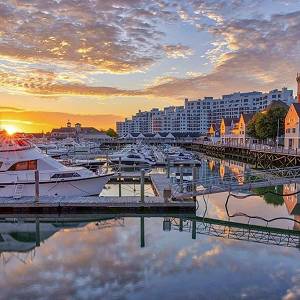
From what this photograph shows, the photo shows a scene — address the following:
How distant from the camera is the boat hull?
71.5ft

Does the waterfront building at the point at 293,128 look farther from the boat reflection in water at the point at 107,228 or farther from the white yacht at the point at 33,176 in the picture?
the white yacht at the point at 33,176

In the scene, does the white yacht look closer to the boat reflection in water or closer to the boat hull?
the boat hull

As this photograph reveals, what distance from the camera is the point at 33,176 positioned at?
73.0 ft

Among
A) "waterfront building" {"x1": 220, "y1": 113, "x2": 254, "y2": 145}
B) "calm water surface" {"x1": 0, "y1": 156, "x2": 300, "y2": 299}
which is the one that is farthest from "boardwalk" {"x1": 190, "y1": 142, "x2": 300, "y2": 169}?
"calm water surface" {"x1": 0, "y1": 156, "x2": 300, "y2": 299}

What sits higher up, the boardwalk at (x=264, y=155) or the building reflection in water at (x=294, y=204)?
the boardwalk at (x=264, y=155)

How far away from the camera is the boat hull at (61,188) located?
21.8 meters

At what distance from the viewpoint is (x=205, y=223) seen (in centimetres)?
1894

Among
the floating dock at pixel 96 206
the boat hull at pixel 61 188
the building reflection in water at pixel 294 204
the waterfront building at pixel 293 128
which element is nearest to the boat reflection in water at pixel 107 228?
the building reflection in water at pixel 294 204

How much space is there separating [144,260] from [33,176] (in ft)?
35.7

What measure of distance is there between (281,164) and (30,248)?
3743 cm

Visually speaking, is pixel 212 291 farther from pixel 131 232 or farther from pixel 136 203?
pixel 136 203

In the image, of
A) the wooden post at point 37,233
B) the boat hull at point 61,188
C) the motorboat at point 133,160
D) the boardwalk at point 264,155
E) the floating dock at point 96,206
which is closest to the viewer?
the wooden post at point 37,233

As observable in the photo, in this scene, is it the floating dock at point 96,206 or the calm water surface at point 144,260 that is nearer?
the calm water surface at point 144,260

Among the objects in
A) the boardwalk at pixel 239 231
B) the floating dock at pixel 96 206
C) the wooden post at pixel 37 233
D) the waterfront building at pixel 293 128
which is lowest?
the wooden post at pixel 37 233
